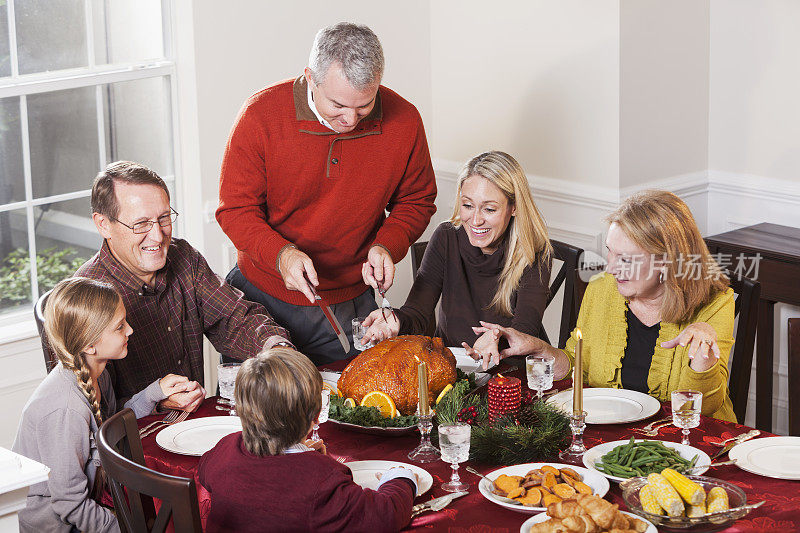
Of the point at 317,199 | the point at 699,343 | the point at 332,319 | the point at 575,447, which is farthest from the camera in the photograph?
the point at 317,199

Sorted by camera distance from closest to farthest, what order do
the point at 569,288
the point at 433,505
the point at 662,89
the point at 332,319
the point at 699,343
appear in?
the point at 433,505, the point at 699,343, the point at 332,319, the point at 569,288, the point at 662,89

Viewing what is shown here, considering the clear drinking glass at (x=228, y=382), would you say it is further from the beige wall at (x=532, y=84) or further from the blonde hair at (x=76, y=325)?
the beige wall at (x=532, y=84)

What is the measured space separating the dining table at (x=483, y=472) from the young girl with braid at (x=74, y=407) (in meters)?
0.13

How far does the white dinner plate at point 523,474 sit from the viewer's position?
1.77 meters

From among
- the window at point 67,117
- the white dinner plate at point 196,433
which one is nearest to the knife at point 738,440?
the white dinner plate at point 196,433

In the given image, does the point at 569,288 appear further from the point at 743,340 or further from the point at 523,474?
the point at 523,474

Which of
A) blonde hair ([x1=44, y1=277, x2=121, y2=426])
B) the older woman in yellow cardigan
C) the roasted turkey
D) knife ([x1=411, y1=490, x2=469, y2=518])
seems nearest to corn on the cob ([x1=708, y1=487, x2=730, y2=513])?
knife ([x1=411, y1=490, x2=469, y2=518])

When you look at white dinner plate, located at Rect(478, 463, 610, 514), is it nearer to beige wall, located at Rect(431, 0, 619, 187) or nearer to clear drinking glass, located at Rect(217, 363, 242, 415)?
clear drinking glass, located at Rect(217, 363, 242, 415)

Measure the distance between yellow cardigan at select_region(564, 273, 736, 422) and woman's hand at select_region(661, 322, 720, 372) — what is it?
1.1 inches

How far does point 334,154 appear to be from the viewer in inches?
109

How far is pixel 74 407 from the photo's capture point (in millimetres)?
2154

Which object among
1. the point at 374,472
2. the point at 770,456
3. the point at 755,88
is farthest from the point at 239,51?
the point at 770,456

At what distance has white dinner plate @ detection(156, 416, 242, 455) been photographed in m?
2.14

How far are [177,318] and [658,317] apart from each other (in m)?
1.24
